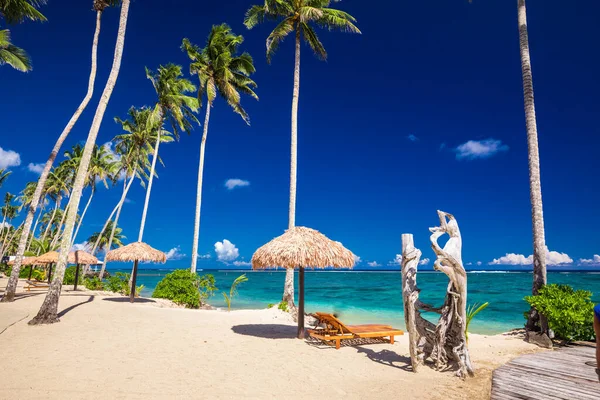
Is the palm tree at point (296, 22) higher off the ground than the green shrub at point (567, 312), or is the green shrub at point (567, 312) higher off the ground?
the palm tree at point (296, 22)

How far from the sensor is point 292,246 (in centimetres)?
818

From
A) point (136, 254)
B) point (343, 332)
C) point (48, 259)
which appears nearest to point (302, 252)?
point (343, 332)

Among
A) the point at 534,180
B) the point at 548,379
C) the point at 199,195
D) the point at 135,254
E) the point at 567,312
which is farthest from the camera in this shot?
the point at 199,195

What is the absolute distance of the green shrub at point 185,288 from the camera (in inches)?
616

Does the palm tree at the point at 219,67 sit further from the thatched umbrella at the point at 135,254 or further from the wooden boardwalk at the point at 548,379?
the wooden boardwalk at the point at 548,379

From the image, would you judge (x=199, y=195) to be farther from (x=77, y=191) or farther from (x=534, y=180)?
(x=534, y=180)

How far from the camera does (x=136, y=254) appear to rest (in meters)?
14.5

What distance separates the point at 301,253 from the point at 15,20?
16894mm

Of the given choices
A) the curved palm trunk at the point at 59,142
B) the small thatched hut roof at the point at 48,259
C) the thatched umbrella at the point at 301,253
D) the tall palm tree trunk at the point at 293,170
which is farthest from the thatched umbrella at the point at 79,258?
the thatched umbrella at the point at 301,253

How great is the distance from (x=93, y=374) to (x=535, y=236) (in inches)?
424

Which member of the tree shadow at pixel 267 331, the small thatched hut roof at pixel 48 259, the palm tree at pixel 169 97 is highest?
the palm tree at pixel 169 97

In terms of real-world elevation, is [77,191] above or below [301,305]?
above

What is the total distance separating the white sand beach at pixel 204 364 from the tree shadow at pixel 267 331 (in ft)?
0.11

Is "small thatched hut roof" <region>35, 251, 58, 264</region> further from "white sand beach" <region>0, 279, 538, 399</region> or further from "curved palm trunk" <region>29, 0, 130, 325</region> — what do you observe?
"curved palm trunk" <region>29, 0, 130, 325</region>
